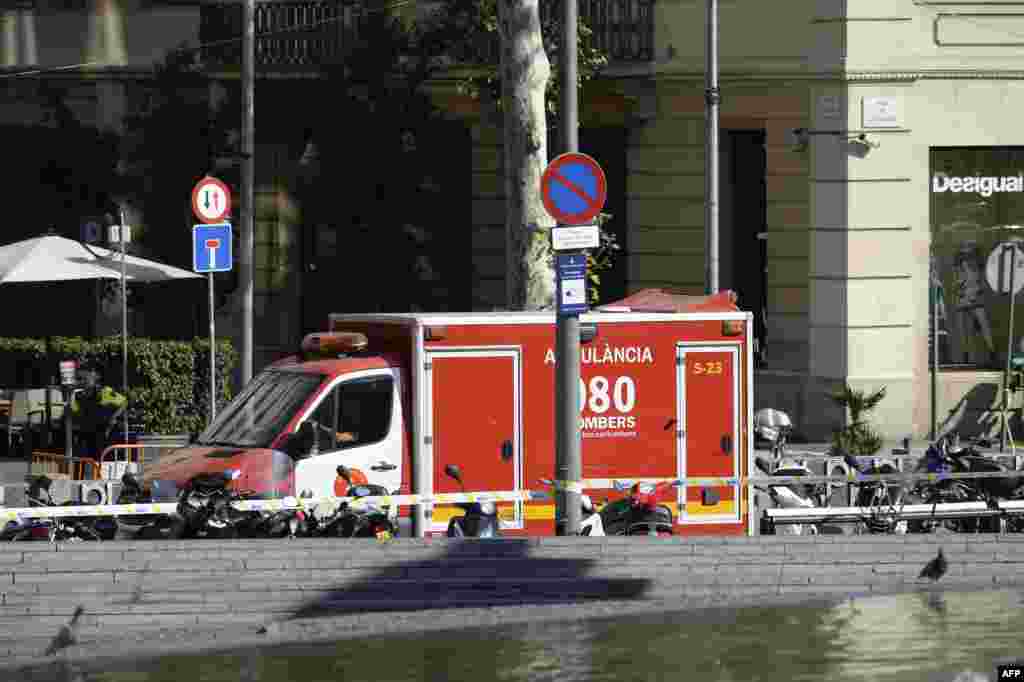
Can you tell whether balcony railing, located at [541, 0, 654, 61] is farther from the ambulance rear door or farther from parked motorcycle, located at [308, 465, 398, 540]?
parked motorcycle, located at [308, 465, 398, 540]

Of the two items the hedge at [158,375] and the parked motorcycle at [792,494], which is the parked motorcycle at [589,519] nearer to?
the parked motorcycle at [792,494]

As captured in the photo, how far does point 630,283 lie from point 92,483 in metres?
14.6

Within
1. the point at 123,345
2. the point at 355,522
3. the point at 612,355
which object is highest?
the point at 612,355

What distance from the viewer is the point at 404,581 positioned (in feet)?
42.7

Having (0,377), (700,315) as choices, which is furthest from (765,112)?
(700,315)

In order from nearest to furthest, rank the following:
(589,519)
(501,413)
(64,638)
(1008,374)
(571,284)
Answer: (64,638), (571,284), (589,519), (501,413), (1008,374)

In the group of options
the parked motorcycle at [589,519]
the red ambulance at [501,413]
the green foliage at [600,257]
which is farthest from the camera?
the green foliage at [600,257]

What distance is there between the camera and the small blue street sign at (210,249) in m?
21.5

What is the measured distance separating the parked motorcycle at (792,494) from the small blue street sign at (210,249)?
6.35m

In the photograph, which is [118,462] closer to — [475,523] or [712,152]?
[475,523]

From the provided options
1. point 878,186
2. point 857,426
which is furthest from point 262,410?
point 878,186

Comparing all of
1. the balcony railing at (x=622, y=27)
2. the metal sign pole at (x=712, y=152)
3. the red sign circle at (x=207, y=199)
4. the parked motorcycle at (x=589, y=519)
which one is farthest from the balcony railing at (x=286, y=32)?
the parked motorcycle at (x=589, y=519)

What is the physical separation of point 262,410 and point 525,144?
19.7 ft

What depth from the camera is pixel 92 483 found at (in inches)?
667
